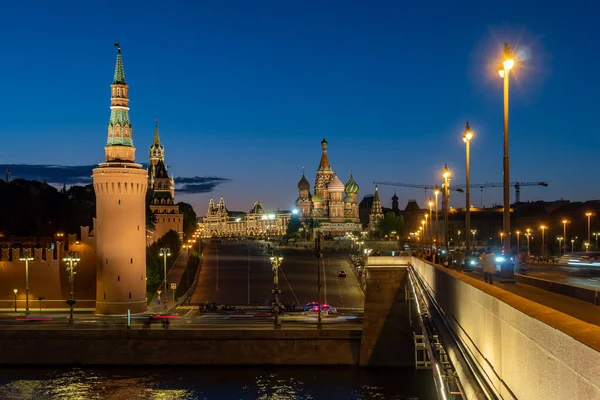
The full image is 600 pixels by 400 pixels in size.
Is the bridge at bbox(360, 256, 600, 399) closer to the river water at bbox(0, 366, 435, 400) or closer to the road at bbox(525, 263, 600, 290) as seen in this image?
the road at bbox(525, 263, 600, 290)

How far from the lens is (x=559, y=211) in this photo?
14112 centimetres

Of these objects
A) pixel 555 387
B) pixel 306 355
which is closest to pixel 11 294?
pixel 306 355

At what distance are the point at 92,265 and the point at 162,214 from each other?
51.7 metres

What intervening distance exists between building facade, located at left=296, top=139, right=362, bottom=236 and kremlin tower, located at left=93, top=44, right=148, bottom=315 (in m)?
120

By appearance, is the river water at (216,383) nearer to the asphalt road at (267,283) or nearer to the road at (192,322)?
the road at (192,322)

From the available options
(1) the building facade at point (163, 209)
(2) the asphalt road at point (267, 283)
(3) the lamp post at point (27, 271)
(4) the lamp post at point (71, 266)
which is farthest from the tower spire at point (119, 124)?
(1) the building facade at point (163, 209)

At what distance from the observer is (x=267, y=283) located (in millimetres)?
76750

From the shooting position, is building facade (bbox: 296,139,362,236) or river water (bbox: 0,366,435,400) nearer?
river water (bbox: 0,366,435,400)

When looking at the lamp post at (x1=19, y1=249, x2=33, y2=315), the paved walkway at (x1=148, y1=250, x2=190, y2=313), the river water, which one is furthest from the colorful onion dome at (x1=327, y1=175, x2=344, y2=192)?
the river water

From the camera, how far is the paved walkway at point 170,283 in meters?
54.3

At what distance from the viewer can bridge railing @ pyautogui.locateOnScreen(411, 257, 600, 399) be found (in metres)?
5.10

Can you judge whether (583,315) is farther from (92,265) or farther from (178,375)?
(92,265)

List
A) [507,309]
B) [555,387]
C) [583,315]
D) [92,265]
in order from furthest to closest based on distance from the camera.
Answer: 1. [92,265]
2. [583,315]
3. [507,309]
4. [555,387]

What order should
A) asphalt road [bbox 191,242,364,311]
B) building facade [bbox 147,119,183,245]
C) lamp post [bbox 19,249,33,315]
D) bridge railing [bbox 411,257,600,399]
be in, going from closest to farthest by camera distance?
bridge railing [bbox 411,257,600,399], lamp post [bbox 19,249,33,315], asphalt road [bbox 191,242,364,311], building facade [bbox 147,119,183,245]
